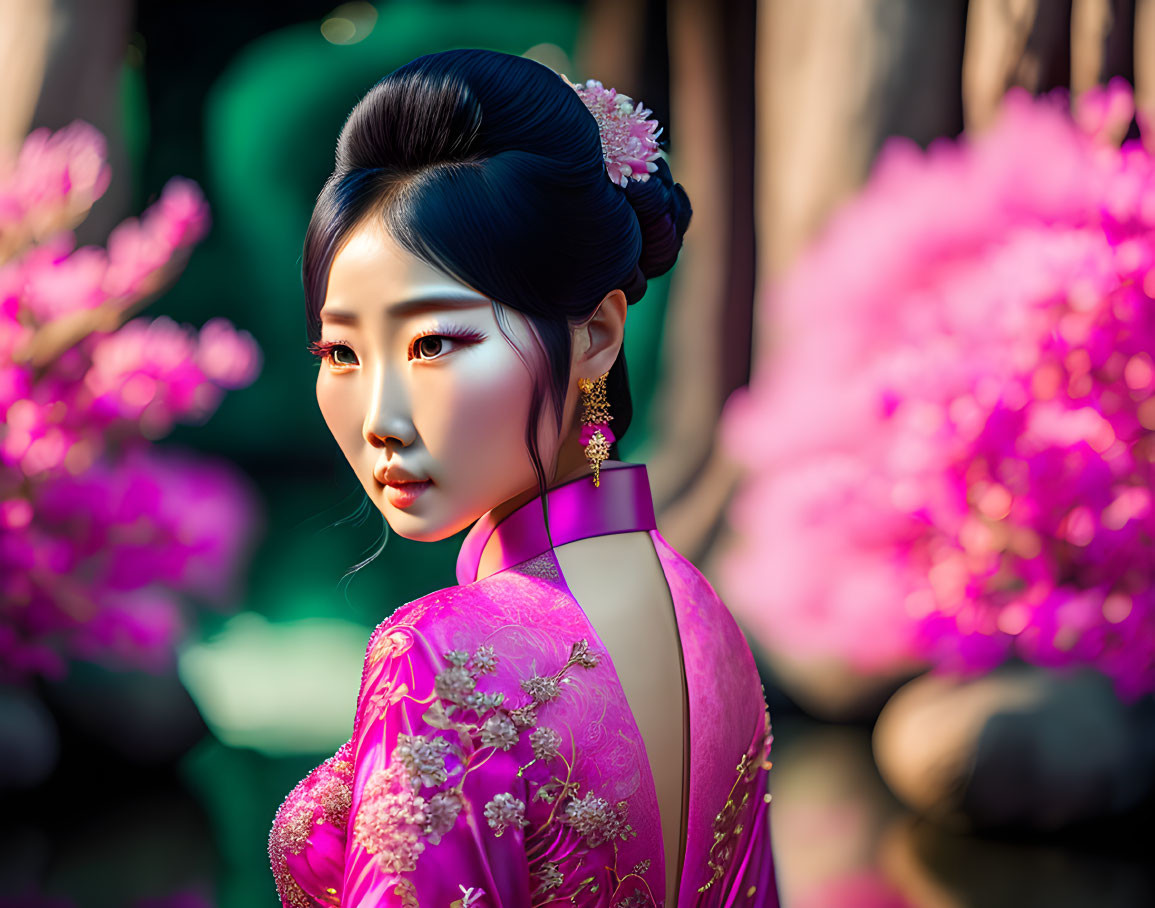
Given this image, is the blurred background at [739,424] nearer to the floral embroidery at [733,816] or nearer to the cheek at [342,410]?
the floral embroidery at [733,816]

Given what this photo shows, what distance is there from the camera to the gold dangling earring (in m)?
0.88

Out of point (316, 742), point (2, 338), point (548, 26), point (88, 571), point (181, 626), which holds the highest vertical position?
point (548, 26)

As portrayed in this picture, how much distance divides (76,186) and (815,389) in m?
1.73

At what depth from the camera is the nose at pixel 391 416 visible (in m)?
0.80

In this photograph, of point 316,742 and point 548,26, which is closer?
point 316,742

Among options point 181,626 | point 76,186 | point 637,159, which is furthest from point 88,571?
point 637,159

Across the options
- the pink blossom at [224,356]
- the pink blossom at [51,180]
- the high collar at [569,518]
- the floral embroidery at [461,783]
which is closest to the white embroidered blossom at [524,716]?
the floral embroidery at [461,783]

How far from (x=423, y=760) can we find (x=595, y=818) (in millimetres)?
132

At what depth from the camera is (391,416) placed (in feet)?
2.63

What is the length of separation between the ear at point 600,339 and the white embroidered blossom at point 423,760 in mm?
313

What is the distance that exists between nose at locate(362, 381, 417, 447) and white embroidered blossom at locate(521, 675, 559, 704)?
0.20 m

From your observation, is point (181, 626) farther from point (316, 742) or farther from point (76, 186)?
point (76, 186)

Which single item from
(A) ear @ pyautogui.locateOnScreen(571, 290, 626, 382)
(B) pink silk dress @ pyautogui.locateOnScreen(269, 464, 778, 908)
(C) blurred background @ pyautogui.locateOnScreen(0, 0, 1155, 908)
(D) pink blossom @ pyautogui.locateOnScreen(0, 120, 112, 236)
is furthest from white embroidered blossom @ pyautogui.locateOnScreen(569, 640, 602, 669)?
(D) pink blossom @ pyautogui.locateOnScreen(0, 120, 112, 236)

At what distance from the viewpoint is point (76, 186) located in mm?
2443
